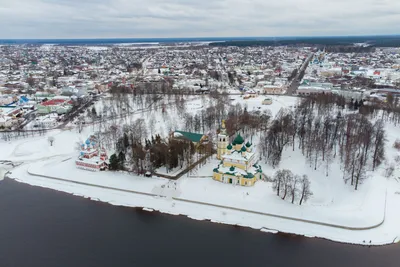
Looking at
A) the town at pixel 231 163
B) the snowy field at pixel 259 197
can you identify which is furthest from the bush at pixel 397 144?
the snowy field at pixel 259 197

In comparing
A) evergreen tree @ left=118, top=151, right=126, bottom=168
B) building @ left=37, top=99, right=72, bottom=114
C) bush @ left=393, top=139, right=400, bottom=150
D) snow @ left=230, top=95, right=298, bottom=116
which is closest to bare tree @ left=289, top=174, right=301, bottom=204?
bush @ left=393, top=139, right=400, bottom=150

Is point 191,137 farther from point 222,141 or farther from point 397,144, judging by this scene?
point 397,144

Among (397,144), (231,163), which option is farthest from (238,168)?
(397,144)

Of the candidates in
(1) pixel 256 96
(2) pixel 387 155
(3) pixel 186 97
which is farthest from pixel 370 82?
(2) pixel 387 155

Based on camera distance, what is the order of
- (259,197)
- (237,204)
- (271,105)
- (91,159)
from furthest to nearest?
(271,105), (91,159), (259,197), (237,204)

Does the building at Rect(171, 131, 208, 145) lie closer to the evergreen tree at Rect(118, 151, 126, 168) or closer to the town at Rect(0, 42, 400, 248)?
the town at Rect(0, 42, 400, 248)

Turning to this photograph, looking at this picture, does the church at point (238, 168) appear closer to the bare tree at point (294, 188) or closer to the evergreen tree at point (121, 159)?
the bare tree at point (294, 188)
